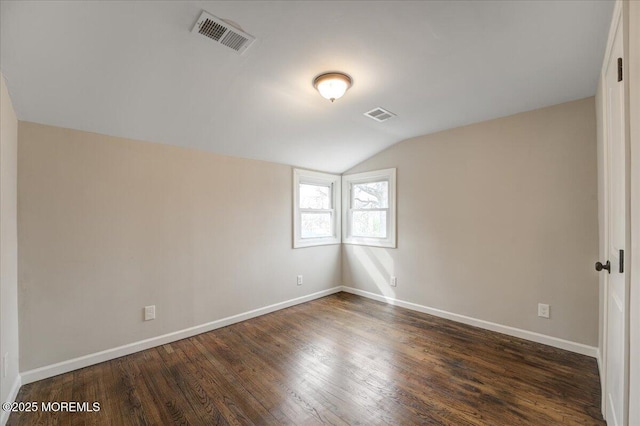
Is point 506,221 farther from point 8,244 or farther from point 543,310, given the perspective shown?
point 8,244

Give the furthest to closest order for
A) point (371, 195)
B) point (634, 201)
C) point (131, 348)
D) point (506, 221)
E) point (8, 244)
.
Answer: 1. point (371, 195)
2. point (506, 221)
3. point (131, 348)
4. point (8, 244)
5. point (634, 201)

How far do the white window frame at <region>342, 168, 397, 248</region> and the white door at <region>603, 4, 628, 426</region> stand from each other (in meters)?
2.32

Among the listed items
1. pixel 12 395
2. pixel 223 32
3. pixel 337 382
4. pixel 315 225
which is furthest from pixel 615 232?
pixel 12 395

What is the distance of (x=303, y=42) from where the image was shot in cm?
179

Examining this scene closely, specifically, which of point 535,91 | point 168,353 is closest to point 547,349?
point 535,91

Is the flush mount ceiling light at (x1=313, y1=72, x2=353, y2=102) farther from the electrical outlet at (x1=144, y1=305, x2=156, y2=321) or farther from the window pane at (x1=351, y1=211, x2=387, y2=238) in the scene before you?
the electrical outlet at (x1=144, y1=305, x2=156, y2=321)

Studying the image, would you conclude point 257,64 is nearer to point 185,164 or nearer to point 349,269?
point 185,164

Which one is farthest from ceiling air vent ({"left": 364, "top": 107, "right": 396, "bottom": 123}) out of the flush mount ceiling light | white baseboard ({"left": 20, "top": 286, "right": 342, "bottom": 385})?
white baseboard ({"left": 20, "top": 286, "right": 342, "bottom": 385})

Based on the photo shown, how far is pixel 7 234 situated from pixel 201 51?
1.82 meters

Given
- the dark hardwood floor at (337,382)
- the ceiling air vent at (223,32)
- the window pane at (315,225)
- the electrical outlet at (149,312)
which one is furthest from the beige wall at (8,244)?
the window pane at (315,225)

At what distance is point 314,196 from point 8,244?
10.8 ft

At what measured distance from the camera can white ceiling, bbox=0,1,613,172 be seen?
151cm

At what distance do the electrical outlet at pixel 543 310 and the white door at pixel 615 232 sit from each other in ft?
3.29

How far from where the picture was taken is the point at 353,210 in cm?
450
